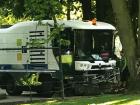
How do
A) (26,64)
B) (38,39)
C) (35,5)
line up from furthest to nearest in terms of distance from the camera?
(26,64) → (38,39) → (35,5)

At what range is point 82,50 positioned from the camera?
2311cm

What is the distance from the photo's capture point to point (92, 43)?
2352cm

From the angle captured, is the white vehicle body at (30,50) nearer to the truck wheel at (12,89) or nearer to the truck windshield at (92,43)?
the truck windshield at (92,43)

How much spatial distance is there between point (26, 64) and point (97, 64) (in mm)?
3009

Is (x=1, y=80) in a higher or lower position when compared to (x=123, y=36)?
lower

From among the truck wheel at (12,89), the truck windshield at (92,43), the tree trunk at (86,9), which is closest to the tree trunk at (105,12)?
the tree trunk at (86,9)

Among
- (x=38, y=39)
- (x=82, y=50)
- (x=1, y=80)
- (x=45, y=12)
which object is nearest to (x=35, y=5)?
(x=45, y=12)

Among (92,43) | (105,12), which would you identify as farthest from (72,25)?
(105,12)

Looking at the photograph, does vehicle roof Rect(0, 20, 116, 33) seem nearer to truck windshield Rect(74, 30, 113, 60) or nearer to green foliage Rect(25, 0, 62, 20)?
truck windshield Rect(74, 30, 113, 60)

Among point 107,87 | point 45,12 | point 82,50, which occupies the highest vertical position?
point 45,12

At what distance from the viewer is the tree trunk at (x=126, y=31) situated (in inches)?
879

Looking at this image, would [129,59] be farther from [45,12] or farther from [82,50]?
[45,12]

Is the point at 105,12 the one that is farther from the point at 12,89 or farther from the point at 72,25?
the point at 12,89

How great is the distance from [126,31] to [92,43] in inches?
70.3
